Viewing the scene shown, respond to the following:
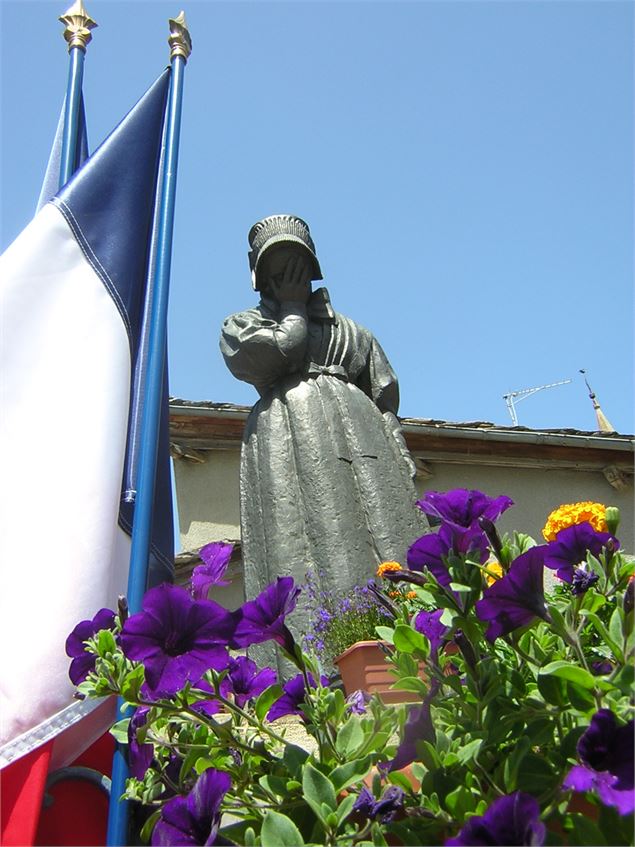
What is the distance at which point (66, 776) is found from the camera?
209 centimetres

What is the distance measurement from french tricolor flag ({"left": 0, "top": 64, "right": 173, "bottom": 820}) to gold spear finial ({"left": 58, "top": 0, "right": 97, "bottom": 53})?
0.89m

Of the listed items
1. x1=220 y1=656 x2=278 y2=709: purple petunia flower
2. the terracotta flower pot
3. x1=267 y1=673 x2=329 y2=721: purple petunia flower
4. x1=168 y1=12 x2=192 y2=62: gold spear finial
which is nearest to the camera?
x1=267 y1=673 x2=329 y2=721: purple petunia flower

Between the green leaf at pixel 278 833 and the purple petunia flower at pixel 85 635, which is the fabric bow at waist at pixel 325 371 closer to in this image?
the purple petunia flower at pixel 85 635

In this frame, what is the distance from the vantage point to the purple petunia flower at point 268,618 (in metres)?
1.47

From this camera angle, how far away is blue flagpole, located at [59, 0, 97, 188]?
3.62m

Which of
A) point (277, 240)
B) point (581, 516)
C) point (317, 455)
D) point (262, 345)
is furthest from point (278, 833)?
point (277, 240)

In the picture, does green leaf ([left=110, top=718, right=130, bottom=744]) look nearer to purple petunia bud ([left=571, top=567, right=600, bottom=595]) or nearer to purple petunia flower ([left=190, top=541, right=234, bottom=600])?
purple petunia flower ([left=190, top=541, right=234, bottom=600])

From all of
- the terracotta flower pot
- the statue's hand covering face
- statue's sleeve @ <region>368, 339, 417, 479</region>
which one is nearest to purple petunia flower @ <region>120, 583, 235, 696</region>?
the terracotta flower pot

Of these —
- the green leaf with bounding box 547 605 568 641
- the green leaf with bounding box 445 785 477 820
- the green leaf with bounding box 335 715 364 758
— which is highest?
the green leaf with bounding box 547 605 568 641

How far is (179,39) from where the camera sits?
3830 mm

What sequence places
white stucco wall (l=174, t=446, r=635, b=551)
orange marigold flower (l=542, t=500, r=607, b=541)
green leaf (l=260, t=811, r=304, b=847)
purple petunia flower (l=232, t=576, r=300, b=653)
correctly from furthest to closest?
white stucco wall (l=174, t=446, r=635, b=551) → orange marigold flower (l=542, t=500, r=607, b=541) → purple petunia flower (l=232, t=576, r=300, b=653) → green leaf (l=260, t=811, r=304, b=847)

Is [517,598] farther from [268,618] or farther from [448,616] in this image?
[268,618]

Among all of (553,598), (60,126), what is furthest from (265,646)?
(60,126)

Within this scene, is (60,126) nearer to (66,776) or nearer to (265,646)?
(265,646)
